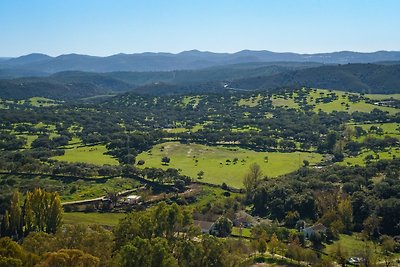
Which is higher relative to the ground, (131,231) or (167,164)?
(131,231)

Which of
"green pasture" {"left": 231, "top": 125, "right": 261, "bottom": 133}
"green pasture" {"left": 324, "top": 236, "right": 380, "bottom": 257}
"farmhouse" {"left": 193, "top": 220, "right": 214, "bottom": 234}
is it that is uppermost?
"farmhouse" {"left": 193, "top": 220, "right": 214, "bottom": 234}

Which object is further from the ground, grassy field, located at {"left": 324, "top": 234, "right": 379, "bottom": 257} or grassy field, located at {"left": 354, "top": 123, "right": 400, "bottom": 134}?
grassy field, located at {"left": 354, "top": 123, "right": 400, "bottom": 134}

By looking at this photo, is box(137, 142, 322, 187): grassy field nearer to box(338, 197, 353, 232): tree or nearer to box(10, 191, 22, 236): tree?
box(338, 197, 353, 232): tree

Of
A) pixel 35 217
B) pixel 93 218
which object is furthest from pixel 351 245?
pixel 35 217

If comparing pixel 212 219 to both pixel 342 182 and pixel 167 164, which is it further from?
pixel 167 164

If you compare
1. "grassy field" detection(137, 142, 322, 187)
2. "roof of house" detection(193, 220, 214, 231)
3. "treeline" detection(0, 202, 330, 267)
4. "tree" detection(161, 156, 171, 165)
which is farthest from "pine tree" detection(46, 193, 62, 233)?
"tree" detection(161, 156, 171, 165)

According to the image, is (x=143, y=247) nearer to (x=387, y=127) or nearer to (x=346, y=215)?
(x=346, y=215)

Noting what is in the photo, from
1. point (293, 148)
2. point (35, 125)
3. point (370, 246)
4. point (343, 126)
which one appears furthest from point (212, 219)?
point (35, 125)
